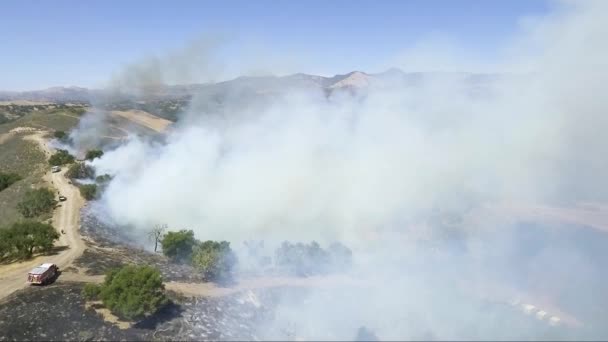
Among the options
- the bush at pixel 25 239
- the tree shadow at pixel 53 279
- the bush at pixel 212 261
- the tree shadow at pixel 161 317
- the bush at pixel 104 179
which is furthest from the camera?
the bush at pixel 104 179

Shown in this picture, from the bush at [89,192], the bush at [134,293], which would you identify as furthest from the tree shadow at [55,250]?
the bush at [89,192]

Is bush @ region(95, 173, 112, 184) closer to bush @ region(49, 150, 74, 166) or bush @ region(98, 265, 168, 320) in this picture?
bush @ region(49, 150, 74, 166)

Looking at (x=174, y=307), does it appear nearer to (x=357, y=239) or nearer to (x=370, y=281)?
(x=370, y=281)

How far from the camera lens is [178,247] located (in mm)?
30578

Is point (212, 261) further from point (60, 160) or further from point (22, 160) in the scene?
point (22, 160)

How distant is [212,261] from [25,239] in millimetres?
13521

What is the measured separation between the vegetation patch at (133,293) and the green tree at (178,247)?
7.90 metres

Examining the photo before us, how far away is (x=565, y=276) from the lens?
3278cm

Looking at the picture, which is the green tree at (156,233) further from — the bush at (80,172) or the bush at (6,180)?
the bush at (6,180)

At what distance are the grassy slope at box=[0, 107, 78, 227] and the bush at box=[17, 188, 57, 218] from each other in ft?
2.68

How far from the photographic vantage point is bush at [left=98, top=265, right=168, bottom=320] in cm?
2064

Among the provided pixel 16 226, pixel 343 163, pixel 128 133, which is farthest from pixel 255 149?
pixel 128 133

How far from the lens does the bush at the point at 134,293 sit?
20641 millimetres

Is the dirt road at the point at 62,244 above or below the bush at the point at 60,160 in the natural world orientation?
below
